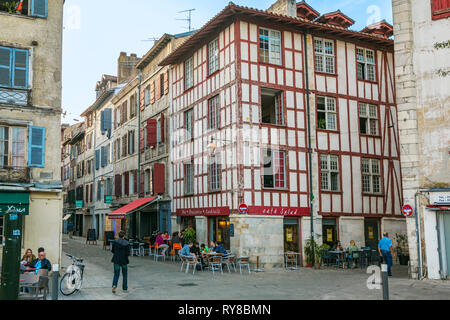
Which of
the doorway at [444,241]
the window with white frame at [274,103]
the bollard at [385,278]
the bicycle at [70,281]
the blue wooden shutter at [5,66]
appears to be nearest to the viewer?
the bollard at [385,278]

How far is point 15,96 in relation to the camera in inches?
587

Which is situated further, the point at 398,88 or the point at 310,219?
the point at 310,219

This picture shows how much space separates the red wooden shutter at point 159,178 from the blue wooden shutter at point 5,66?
38.1ft

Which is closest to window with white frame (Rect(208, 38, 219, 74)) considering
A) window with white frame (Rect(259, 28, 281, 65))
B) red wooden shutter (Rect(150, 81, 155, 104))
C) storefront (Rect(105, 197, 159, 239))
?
window with white frame (Rect(259, 28, 281, 65))

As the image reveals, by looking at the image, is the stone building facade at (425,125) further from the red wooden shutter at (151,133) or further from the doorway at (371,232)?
the red wooden shutter at (151,133)

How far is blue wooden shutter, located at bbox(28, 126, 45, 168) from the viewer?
14.9m

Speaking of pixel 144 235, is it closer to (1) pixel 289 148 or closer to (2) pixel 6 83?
(1) pixel 289 148

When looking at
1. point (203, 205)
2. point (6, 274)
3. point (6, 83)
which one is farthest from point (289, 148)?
point (6, 274)

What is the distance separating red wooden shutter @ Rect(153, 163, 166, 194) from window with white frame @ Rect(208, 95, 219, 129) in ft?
17.5

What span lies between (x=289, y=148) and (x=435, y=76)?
663 cm

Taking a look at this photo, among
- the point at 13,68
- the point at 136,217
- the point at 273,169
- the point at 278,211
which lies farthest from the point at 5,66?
the point at 136,217

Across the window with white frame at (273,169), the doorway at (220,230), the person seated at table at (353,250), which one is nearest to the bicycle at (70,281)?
the doorway at (220,230)

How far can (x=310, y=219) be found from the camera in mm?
19891

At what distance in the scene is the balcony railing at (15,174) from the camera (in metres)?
14.7
